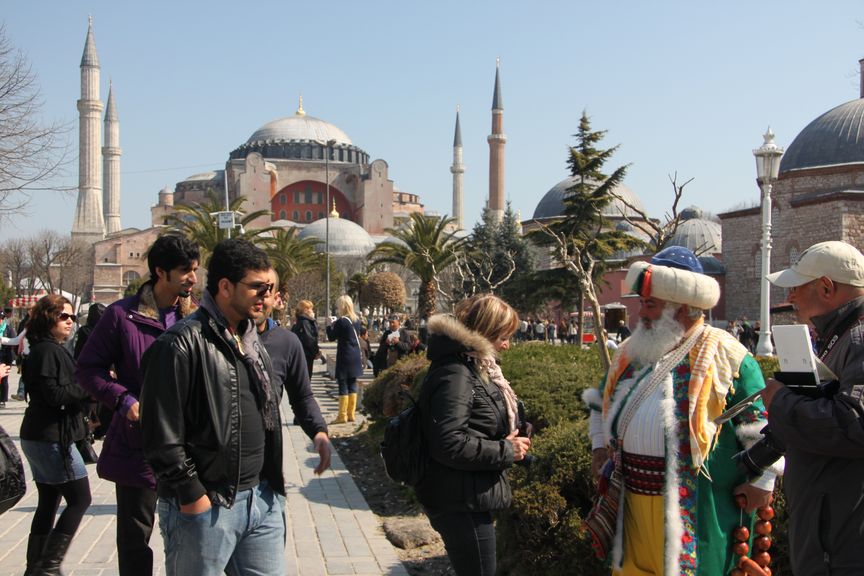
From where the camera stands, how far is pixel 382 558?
17.8 ft

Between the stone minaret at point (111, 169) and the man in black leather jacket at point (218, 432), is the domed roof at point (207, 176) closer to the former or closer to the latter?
the stone minaret at point (111, 169)

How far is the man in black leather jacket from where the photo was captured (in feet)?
9.12

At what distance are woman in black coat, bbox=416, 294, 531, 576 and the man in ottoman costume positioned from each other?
1.50ft

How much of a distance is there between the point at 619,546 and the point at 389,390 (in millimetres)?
6249

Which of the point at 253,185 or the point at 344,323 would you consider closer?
the point at 344,323

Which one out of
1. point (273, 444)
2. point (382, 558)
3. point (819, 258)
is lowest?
point (382, 558)

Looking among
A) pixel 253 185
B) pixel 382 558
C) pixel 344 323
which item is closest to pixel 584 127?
pixel 344 323

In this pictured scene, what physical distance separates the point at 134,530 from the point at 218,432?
4.10 feet

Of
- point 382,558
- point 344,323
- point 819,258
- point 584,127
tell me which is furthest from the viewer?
point 584,127

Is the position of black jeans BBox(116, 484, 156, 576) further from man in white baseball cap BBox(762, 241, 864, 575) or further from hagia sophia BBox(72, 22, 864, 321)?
hagia sophia BBox(72, 22, 864, 321)

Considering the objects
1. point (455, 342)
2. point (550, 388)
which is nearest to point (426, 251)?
point (550, 388)

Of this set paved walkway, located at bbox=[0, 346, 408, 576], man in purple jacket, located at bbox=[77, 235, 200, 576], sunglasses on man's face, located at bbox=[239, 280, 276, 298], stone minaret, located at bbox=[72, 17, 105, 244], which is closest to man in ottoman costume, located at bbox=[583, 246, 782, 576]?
sunglasses on man's face, located at bbox=[239, 280, 276, 298]

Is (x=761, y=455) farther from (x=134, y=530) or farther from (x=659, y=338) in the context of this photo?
(x=134, y=530)

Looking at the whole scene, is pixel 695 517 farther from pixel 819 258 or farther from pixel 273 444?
pixel 273 444
